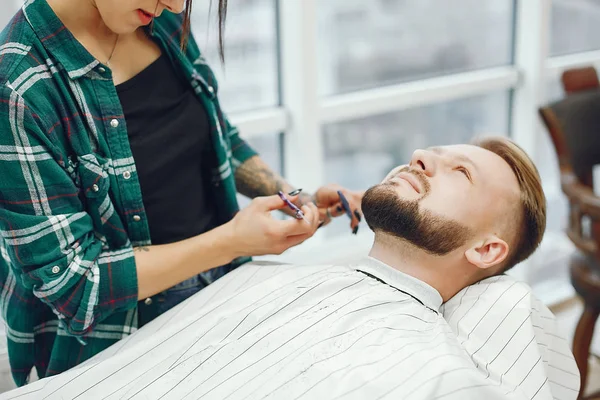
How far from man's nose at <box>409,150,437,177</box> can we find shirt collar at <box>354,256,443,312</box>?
22cm

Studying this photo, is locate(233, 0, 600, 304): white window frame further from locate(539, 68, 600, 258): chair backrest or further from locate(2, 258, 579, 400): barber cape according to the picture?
locate(2, 258, 579, 400): barber cape

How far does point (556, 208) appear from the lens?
3523 mm

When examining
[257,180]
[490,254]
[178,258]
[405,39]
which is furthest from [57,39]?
[405,39]

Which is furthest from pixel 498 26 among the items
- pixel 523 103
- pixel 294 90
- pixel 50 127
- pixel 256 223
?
pixel 50 127

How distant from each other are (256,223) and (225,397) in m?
0.34

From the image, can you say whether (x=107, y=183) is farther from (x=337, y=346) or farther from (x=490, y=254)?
(x=490, y=254)

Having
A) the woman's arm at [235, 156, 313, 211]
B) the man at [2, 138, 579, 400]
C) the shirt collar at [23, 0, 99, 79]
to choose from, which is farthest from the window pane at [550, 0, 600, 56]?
the shirt collar at [23, 0, 99, 79]

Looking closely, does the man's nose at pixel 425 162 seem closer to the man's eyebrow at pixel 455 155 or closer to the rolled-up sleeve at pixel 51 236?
the man's eyebrow at pixel 455 155

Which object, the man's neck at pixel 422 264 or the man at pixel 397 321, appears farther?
the man's neck at pixel 422 264

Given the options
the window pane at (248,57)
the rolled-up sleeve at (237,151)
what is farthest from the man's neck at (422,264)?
the window pane at (248,57)

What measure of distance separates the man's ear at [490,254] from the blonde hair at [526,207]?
0.07 metres

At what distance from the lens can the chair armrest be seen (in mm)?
2127

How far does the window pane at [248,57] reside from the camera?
94.1 inches

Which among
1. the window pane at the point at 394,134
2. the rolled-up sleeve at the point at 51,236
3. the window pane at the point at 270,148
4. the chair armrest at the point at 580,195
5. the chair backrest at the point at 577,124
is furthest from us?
the window pane at the point at 394,134
